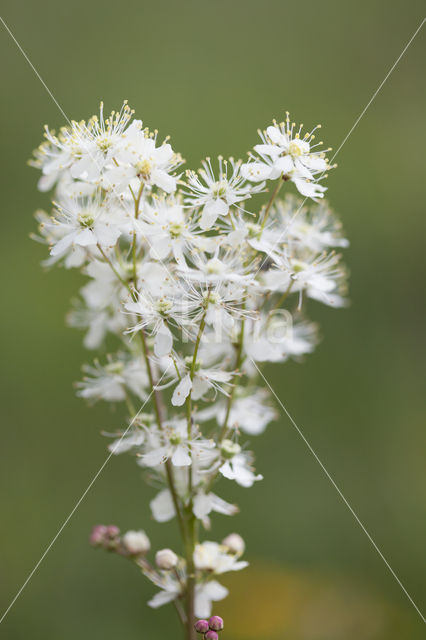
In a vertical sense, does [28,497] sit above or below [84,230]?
below

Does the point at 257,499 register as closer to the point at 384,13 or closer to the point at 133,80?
the point at 133,80

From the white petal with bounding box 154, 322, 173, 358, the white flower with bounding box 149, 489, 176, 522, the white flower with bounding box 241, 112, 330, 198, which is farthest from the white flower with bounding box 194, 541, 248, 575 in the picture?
the white flower with bounding box 241, 112, 330, 198

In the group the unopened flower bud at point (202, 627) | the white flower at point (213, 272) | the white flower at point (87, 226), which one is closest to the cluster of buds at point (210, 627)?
the unopened flower bud at point (202, 627)

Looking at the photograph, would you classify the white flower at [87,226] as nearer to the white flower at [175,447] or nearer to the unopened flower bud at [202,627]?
the white flower at [175,447]

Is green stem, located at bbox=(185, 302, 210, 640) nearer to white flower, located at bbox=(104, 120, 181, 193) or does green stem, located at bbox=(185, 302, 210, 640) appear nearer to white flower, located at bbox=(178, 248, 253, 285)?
white flower, located at bbox=(178, 248, 253, 285)

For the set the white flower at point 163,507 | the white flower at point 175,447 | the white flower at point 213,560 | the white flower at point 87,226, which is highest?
the white flower at point 87,226

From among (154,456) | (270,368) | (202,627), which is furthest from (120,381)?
(270,368)

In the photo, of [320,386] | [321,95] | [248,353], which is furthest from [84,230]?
[321,95]

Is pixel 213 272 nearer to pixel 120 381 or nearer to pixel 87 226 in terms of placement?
pixel 87 226

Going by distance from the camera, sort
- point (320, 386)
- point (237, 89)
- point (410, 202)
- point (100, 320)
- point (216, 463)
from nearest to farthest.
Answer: point (216, 463) < point (100, 320) < point (320, 386) < point (410, 202) < point (237, 89)
